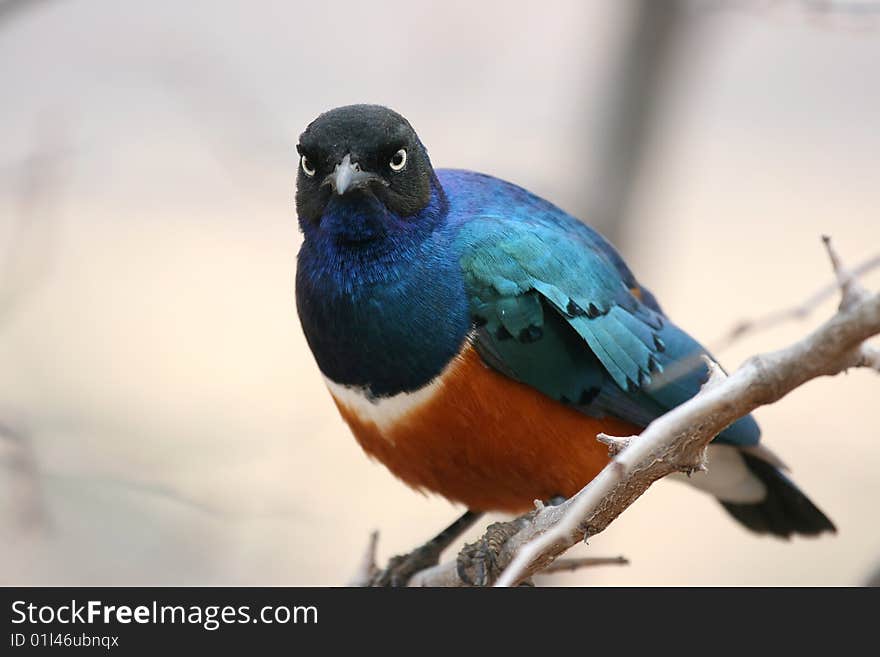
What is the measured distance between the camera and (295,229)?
9969 mm

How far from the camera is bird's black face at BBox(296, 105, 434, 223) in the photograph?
14.1 feet

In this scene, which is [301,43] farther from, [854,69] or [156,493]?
[156,493]

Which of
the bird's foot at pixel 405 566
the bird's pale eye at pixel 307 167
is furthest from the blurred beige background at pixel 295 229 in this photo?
the bird's pale eye at pixel 307 167

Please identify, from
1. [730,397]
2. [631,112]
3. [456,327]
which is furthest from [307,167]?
[631,112]

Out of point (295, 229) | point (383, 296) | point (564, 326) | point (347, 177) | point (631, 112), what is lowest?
point (564, 326)

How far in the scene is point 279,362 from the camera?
30.8 ft

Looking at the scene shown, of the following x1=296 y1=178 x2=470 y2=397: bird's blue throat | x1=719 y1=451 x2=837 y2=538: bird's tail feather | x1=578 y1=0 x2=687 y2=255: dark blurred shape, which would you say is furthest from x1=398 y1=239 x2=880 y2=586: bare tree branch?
x1=578 y1=0 x2=687 y2=255: dark blurred shape

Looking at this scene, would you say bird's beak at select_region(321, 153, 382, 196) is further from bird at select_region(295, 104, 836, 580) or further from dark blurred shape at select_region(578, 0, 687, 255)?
dark blurred shape at select_region(578, 0, 687, 255)

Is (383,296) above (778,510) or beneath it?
above

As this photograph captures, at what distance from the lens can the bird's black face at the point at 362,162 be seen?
14.1ft

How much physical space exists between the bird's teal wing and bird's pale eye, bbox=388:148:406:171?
337 mm

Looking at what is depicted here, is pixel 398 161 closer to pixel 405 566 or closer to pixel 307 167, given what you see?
pixel 307 167

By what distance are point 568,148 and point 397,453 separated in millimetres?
3362

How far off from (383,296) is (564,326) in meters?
0.66
